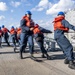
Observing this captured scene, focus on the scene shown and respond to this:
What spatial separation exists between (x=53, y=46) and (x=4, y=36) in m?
8.62

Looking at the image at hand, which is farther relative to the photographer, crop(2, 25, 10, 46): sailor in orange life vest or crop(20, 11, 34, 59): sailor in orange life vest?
crop(2, 25, 10, 46): sailor in orange life vest

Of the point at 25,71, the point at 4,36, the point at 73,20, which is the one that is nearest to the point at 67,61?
the point at 25,71

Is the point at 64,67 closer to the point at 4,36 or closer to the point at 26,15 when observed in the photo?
the point at 26,15

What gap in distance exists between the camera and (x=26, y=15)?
10969mm

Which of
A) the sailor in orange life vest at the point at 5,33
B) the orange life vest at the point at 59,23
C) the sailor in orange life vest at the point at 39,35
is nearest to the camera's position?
the orange life vest at the point at 59,23

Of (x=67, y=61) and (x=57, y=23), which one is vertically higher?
(x=57, y=23)

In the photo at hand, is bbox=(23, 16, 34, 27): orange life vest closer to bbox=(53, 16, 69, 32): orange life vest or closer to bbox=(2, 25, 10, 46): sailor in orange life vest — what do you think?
bbox=(53, 16, 69, 32): orange life vest

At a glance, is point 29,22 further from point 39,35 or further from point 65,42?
point 65,42

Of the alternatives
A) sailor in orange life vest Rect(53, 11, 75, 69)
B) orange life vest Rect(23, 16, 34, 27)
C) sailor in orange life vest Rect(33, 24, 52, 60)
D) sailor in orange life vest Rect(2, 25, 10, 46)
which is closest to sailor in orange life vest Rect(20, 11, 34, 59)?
orange life vest Rect(23, 16, 34, 27)

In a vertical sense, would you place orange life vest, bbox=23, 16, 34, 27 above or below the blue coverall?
above

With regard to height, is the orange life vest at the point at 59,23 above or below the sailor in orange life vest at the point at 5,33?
above

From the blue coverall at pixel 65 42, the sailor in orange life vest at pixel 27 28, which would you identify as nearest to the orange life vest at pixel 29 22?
the sailor in orange life vest at pixel 27 28

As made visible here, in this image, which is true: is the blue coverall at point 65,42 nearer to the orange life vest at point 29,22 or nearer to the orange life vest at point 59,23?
the orange life vest at point 59,23

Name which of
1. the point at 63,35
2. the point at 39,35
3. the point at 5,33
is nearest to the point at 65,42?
the point at 63,35
